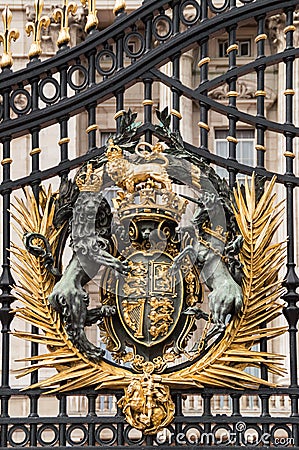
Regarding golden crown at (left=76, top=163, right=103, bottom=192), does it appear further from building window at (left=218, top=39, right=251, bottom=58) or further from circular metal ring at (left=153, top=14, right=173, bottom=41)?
building window at (left=218, top=39, right=251, bottom=58)

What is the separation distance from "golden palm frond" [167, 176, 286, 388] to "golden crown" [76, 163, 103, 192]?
4.23 ft

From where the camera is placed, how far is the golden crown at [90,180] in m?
14.8

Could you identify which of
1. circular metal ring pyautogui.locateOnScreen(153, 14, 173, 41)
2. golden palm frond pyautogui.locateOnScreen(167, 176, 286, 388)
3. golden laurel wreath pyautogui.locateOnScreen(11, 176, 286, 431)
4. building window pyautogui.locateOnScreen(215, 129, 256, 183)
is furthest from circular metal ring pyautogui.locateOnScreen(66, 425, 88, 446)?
building window pyautogui.locateOnScreen(215, 129, 256, 183)

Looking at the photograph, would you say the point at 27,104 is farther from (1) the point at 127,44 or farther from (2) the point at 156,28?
(2) the point at 156,28

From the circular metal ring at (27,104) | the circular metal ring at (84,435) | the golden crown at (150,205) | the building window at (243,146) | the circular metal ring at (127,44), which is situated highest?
the building window at (243,146)

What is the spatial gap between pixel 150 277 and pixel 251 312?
978mm

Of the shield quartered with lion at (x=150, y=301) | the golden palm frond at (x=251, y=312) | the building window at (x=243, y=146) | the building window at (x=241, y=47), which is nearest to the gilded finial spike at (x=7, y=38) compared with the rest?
the shield quartered with lion at (x=150, y=301)

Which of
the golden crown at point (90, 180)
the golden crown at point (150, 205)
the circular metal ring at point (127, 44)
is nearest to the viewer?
the golden crown at point (150, 205)

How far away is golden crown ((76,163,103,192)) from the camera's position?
584 inches

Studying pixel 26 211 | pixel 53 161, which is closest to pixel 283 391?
pixel 26 211

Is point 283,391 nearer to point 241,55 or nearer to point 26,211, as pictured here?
point 26,211

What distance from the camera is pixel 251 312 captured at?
1462 centimetres

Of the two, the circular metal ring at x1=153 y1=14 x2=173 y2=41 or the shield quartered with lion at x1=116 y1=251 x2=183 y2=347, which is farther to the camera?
the circular metal ring at x1=153 y1=14 x2=173 y2=41

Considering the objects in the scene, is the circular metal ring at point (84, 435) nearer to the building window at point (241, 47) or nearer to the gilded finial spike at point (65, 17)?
the gilded finial spike at point (65, 17)
